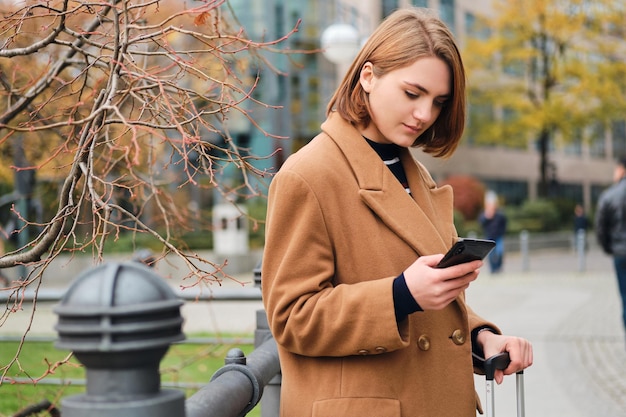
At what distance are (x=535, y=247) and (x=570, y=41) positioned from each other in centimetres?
833

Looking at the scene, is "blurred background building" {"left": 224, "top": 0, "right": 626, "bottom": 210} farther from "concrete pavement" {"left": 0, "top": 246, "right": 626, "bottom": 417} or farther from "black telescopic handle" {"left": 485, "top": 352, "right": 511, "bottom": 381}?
"black telescopic handle" {"left": 485, "top": 352, "right": 511, "bottom": 381}

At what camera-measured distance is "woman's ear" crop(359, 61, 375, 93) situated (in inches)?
85.4

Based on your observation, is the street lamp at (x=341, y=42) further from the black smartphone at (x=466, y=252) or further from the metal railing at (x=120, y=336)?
the metal railing at (x=120, y=336)

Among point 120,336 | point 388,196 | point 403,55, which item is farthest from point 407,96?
point 120,336

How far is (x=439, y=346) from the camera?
7.04 ft

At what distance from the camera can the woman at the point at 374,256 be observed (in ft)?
6.31

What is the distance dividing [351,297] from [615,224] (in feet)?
23.3

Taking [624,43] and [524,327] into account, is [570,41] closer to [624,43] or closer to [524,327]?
[624,43]

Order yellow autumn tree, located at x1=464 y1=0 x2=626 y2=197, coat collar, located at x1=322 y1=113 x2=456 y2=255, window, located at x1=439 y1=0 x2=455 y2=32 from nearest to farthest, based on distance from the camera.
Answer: coat collar, located at x1=322 y1=113 x2=456 y2=255 < yellow autumn tree, located at x1=464 y1=0 x2=626 y2=197 < window, located at x1=439 y1=0 x2=455 y2=32

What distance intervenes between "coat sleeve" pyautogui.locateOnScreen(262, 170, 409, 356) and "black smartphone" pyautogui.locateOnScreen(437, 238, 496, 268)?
0.15 meters

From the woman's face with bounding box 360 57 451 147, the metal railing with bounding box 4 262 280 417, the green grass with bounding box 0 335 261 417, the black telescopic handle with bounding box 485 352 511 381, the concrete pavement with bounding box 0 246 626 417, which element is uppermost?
the woman's face with bounding box 360 57 451 147

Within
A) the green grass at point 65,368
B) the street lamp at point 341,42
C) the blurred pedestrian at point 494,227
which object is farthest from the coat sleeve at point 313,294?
the blurred pedestrian at point 494,227

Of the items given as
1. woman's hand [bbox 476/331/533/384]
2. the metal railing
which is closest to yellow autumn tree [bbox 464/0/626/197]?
woman's hand [bbox 476/331/533/384]

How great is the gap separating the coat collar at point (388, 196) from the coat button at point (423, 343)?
0.21 metres
